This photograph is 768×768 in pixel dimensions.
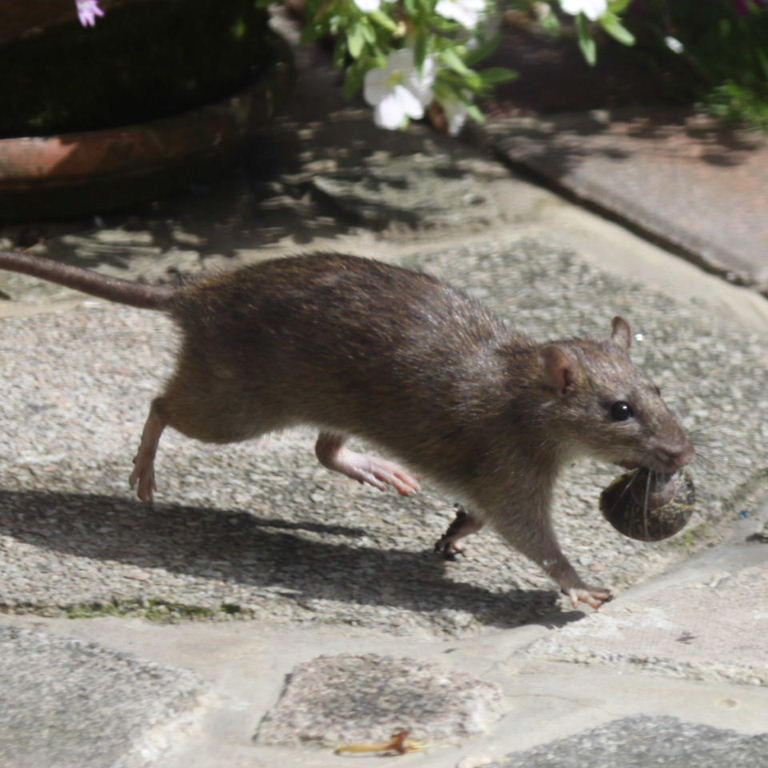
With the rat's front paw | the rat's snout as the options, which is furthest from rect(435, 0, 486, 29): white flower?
the rat's front paw

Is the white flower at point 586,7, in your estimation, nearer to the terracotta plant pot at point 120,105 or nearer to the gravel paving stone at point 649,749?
the terracotta plant pot at point 120,105

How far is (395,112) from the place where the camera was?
4.75m

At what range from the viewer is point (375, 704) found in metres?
2.75

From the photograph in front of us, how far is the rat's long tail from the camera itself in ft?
12.2

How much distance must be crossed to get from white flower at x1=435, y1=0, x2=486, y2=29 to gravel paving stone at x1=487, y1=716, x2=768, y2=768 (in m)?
2.60

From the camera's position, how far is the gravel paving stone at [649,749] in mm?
2512

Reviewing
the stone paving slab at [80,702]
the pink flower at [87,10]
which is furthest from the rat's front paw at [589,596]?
the pink flower at [87,10]

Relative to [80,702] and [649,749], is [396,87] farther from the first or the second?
[649,749]

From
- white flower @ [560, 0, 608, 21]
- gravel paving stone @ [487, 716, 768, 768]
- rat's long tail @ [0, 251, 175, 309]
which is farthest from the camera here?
white flower @ [560, 0, 608, 21]

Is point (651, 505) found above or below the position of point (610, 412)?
below

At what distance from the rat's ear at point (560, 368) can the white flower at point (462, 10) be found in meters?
1.52

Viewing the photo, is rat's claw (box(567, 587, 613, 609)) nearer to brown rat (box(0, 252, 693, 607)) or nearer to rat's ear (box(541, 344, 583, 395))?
brown rat (box(0, 252, 693, 607))

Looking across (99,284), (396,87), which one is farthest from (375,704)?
(396,87)

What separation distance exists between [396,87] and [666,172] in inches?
53.1
